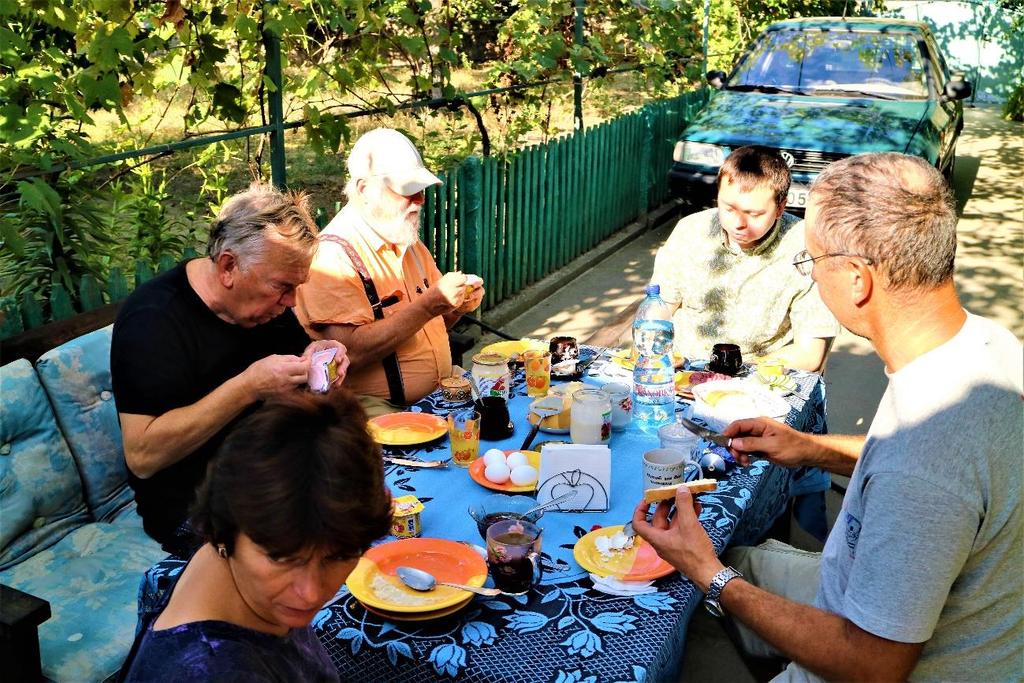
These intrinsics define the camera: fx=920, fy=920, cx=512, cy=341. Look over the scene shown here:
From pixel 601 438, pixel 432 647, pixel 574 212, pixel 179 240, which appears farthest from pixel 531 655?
pixel 574 212

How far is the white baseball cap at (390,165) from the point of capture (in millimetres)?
3779

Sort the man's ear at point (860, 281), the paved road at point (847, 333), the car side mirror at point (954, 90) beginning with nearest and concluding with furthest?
the man's ear at point (860, 281)
the paved road at point (847, 333)
the car side mirror at point (954, 90)

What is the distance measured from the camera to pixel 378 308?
373 centimetres

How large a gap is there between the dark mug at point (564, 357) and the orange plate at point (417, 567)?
137cm

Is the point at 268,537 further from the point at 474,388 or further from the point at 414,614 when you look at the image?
the point at 474,388

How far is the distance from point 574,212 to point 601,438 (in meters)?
5.71

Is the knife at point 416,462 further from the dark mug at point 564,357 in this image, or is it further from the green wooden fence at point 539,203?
the green wooden fence at point 539,203

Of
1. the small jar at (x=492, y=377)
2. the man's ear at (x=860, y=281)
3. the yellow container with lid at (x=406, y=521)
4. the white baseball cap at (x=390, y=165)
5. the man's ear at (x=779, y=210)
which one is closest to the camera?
the man's ear at (x=860, y=281)

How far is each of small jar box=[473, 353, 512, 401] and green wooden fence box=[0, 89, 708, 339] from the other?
171 cm

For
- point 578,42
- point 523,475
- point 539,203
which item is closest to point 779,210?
point 523,475

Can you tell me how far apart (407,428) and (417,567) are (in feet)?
2.89

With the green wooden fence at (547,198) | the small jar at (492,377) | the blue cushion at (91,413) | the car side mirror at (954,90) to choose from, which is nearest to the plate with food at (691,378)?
the small jar at (492,377)

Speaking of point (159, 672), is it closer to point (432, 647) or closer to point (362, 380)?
point (432, 647)

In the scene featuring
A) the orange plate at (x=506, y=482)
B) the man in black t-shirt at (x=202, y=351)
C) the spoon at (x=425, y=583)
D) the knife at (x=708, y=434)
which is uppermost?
the man in black t-shirt at (x=202, y=351)
